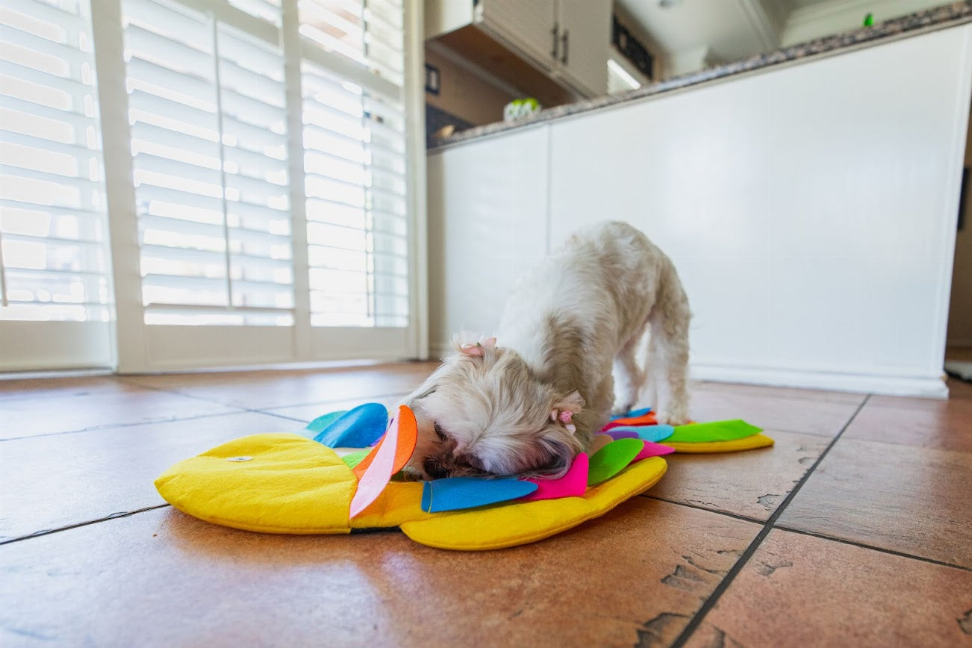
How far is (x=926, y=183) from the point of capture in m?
2.25

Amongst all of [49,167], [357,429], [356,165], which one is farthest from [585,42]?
[357,429]

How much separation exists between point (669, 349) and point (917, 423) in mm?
876

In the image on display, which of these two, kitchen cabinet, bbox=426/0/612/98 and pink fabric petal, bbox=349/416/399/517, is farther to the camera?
kitchen cabinet, bbox=426/0/612/98

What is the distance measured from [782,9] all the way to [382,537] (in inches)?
281

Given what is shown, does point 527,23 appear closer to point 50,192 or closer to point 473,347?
point 50,192

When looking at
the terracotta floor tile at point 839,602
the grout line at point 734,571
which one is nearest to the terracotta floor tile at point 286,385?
the grout line at point 734,571

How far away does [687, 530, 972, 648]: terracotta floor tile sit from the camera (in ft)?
1.72

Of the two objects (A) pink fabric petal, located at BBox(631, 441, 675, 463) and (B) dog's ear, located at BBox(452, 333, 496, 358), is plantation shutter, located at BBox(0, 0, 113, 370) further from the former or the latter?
(A) pink fabric petal, located at BBox(631, 441, 675, 463)

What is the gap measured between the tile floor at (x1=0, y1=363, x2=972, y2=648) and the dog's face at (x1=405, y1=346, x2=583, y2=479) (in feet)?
0.53

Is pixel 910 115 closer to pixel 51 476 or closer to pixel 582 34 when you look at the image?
pixel 582 34

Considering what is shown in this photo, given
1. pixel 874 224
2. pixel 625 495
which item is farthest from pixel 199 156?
pixel 874 224

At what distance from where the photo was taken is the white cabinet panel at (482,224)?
3.35 metres

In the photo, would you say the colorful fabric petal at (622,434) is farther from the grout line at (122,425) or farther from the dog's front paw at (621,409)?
the grout line at (122,425)

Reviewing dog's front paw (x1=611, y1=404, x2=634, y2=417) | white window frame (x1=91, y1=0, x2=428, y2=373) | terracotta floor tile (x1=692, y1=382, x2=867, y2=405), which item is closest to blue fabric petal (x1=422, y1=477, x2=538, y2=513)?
dog's front paw (x1=611, y1=404, x2=634, y2=417)
